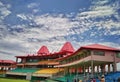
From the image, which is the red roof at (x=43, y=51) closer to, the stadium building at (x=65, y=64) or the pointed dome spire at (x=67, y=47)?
the stadium building at (x=65, y=64)

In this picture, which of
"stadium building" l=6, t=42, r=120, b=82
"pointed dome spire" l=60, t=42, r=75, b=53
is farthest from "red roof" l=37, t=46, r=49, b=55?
"pointed dome spire" l=60, t=42, r=75, b=53

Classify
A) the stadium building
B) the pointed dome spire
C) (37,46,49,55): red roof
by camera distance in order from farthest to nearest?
(37,46,49,55): red roof → the pointed dome spire → the stadium building

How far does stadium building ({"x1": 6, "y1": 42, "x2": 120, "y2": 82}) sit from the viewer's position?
2969 cm

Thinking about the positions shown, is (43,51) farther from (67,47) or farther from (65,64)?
(65,64)

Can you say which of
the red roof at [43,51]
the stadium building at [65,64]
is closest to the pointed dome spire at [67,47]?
the stadium building at [65,64]

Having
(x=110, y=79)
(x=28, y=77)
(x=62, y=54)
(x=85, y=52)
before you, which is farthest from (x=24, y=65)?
(x=110, y=79)

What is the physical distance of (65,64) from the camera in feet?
149

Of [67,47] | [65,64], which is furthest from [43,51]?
[65,64]

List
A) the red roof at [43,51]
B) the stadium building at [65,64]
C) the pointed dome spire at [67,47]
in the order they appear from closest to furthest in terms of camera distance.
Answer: the stadium building at [65,64], the pointed dome spire at [67,47], the red roof at [43,51]

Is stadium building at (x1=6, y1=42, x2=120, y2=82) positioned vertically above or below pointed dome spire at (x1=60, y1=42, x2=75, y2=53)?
below

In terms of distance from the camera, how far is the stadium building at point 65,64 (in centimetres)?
2969

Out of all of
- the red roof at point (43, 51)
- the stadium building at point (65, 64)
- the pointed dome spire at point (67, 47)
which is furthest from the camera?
the red roof at point (43, 51)

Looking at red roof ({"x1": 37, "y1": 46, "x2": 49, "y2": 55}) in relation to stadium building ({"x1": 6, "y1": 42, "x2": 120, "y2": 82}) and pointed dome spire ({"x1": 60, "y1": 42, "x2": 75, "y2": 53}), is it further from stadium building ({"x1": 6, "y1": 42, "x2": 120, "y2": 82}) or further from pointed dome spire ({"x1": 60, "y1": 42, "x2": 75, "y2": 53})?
pointed dome spire ({"x1": 60, "y1": 42, "x2": 75, "y2": 53})

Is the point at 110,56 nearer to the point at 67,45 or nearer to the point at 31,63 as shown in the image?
the point at 67,45
